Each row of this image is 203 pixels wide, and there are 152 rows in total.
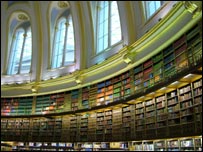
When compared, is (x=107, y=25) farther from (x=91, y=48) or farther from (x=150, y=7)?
(x=150, y=7)

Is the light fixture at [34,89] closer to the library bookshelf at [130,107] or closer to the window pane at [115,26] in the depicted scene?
the library bookshelf at [130,107]

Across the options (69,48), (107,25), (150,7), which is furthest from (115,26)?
(69,48)

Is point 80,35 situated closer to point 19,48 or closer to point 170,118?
point 19,48

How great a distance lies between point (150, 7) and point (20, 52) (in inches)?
355

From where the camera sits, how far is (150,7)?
26.6ft

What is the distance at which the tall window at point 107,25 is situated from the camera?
32.7 feet

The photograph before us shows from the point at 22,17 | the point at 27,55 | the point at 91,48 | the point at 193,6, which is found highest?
the point at 22,17

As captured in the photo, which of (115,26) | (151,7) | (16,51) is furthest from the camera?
(16,51)

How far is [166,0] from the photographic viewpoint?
23.1 ft

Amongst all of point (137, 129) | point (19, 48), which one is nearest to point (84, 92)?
point (137, 129)

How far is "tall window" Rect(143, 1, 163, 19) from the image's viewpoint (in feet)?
25.6

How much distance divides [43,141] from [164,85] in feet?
21.9

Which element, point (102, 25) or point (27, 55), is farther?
point (27, 55)

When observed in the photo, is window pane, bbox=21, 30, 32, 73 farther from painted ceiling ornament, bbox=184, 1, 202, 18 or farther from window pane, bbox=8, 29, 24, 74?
painted ceiling ornament, bbox=184, 1, 202, 18
